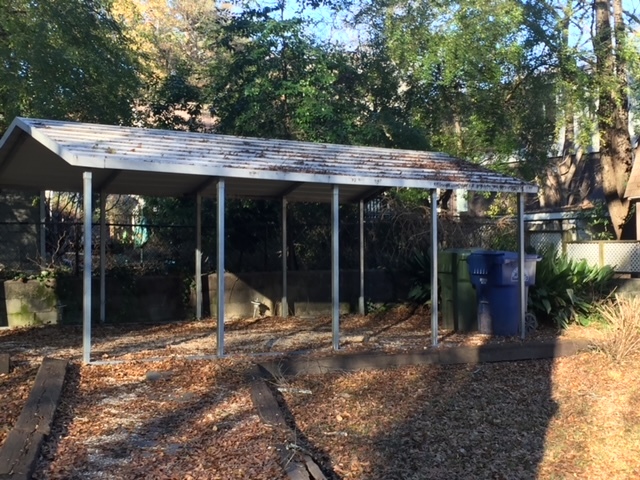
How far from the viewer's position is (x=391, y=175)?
8602 millimetres

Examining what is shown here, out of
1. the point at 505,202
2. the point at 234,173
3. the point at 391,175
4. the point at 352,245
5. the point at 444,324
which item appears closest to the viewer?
the point at 234,173

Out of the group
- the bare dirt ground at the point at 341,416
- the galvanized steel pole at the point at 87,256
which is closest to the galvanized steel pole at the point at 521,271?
the bare dirt ground at the point at 341,416

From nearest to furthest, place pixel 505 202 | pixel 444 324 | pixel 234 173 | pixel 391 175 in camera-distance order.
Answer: pixel 234 173 < pixel 391 175 < pixel 444 324 < pixel 505 202

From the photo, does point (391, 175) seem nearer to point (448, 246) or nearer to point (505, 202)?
point (448, 246)

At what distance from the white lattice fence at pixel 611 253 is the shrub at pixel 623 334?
4.94 metres

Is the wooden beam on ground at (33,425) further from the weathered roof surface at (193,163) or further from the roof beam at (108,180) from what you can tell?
the roof beam at (108,180)

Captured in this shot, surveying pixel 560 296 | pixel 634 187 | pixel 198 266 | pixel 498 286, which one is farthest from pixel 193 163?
pixel 634 187

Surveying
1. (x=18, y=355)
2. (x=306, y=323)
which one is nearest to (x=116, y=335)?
(x=18, y=355)

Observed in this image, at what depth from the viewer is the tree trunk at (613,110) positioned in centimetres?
1636

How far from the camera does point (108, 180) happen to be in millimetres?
9977

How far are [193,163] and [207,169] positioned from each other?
173mm

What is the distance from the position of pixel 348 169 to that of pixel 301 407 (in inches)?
136

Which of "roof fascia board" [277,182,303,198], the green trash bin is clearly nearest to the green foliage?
the green trash bin

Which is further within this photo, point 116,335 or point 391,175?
point 116,335
